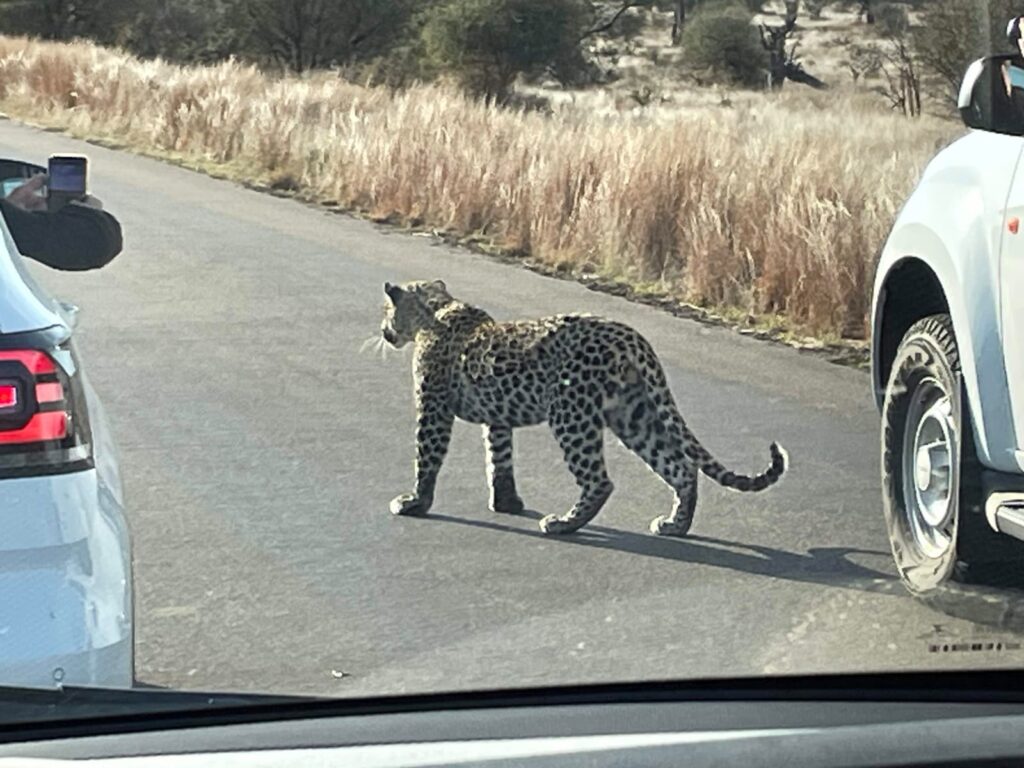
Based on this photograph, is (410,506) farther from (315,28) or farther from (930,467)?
(930,467)

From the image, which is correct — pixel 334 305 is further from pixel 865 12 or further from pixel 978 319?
pixel 978 319

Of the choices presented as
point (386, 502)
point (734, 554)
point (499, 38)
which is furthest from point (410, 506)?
point (499, 38)

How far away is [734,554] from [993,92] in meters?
0.93

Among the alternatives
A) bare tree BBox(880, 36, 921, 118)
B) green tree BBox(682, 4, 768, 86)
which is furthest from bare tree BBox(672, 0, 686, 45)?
bare tree BBox(880, 36, 921, 118)

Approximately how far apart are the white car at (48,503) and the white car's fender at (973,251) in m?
1.52

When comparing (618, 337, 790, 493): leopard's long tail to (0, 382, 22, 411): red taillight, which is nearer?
(0, 382, 22, 411): red taillight

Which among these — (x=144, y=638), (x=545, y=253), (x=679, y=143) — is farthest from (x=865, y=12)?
(x=144, y=638)

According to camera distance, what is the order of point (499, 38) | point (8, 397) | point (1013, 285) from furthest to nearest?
1. point (1013, 285)
2. point (499, 38)
3. point (8, 397)

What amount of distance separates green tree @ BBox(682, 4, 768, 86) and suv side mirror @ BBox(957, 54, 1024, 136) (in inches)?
14.7

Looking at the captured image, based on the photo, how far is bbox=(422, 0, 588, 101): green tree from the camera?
116 inches

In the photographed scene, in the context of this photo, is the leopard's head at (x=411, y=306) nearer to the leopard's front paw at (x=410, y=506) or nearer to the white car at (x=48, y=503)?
the leopard's front paw at (x=410, y=506)

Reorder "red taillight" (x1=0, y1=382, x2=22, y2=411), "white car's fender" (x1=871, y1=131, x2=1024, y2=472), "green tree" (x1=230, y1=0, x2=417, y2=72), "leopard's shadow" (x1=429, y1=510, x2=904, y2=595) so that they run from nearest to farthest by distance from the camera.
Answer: "red taillight" (x1=0, y1=382, x2=22, y2=411), "green tree" (x1=230, y1=0, x2=417, y2=72), "leopard's shadow" (x1=429, y1=510, x2=904, y2=595), "white car's fender" (x1=871, y1=131, x2=1024, y2=472)

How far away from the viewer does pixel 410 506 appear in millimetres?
2871

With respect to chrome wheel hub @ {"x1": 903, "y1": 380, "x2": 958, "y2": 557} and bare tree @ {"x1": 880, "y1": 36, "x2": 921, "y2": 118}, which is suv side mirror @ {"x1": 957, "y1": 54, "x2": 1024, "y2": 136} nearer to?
bare tree @ {"x1": 880, "y1": 36, "x2": 921, "y2": 118}
